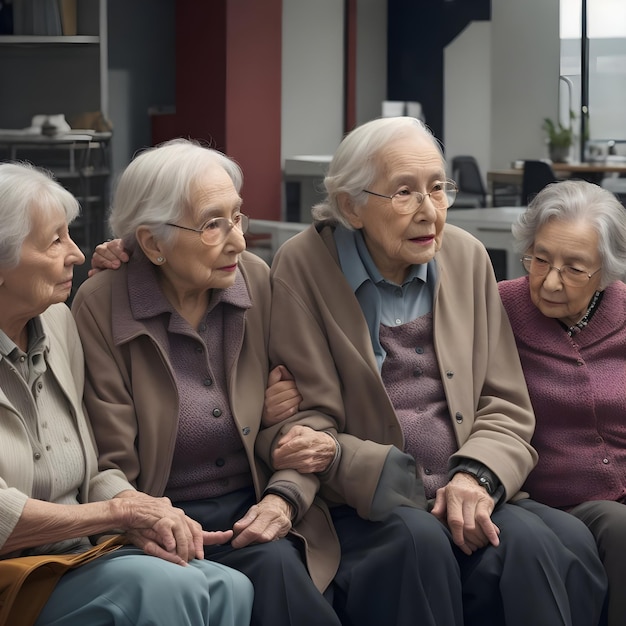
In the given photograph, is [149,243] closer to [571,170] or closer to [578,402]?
[578,402]

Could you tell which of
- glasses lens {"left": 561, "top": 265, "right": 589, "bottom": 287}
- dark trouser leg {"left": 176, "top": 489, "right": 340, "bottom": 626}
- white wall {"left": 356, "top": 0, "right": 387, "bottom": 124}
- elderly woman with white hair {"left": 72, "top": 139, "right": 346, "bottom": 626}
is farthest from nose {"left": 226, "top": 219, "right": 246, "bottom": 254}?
white wall {"left": 356, "top": 0, "right": 387, "bottom": 124}

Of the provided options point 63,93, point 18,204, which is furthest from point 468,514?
point 63,93

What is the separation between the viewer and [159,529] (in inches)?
78.5

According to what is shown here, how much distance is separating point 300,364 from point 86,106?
9.99ft

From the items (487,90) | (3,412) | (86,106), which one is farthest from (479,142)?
(3,412)

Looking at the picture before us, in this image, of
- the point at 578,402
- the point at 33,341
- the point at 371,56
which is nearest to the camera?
the point at 33,341

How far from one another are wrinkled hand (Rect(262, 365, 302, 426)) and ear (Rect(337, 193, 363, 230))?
1.25 feet

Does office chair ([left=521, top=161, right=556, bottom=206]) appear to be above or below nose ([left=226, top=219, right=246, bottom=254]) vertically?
above

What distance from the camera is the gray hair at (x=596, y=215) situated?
8.04 feet

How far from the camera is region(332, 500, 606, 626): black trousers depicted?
2131mm

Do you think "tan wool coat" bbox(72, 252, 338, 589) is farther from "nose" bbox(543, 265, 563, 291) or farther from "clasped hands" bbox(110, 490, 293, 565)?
"nose" bbox(543, 265, 563, 291)

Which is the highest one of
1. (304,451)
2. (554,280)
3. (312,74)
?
(312,74)

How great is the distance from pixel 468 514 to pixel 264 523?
1.40 feet

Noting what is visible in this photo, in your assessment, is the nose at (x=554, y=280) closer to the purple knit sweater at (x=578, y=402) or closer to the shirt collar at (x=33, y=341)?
the purple knit sweater at (x=578, y=402)
